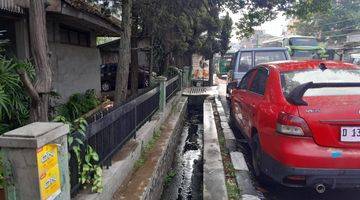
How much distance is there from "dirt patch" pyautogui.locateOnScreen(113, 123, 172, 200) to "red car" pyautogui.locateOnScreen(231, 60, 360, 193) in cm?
155

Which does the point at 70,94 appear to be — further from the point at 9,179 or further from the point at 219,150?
the point at 9,179

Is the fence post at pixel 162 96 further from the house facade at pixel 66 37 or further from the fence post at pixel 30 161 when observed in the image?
the fence post at pixel 30 161

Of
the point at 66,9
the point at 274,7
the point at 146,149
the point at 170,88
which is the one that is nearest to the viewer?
the point at 146,149

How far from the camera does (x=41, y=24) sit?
3613 mm

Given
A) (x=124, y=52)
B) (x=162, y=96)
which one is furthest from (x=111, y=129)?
(x=162, y=96)

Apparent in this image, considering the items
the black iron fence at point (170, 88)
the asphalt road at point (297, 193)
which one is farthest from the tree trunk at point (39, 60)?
the black iron fence at point (170, 88)

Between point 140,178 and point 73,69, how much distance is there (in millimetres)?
6926

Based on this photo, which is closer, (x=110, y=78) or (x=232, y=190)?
(x=232, y=190)

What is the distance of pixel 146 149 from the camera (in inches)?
238

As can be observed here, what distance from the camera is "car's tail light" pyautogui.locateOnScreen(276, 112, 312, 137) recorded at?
13.5 ft

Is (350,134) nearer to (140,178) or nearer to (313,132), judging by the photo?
(313,132)

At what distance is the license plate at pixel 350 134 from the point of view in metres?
4.08

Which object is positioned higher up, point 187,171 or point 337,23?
point 337,23

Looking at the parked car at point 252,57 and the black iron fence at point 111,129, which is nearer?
the black iron fence at point 111,129
